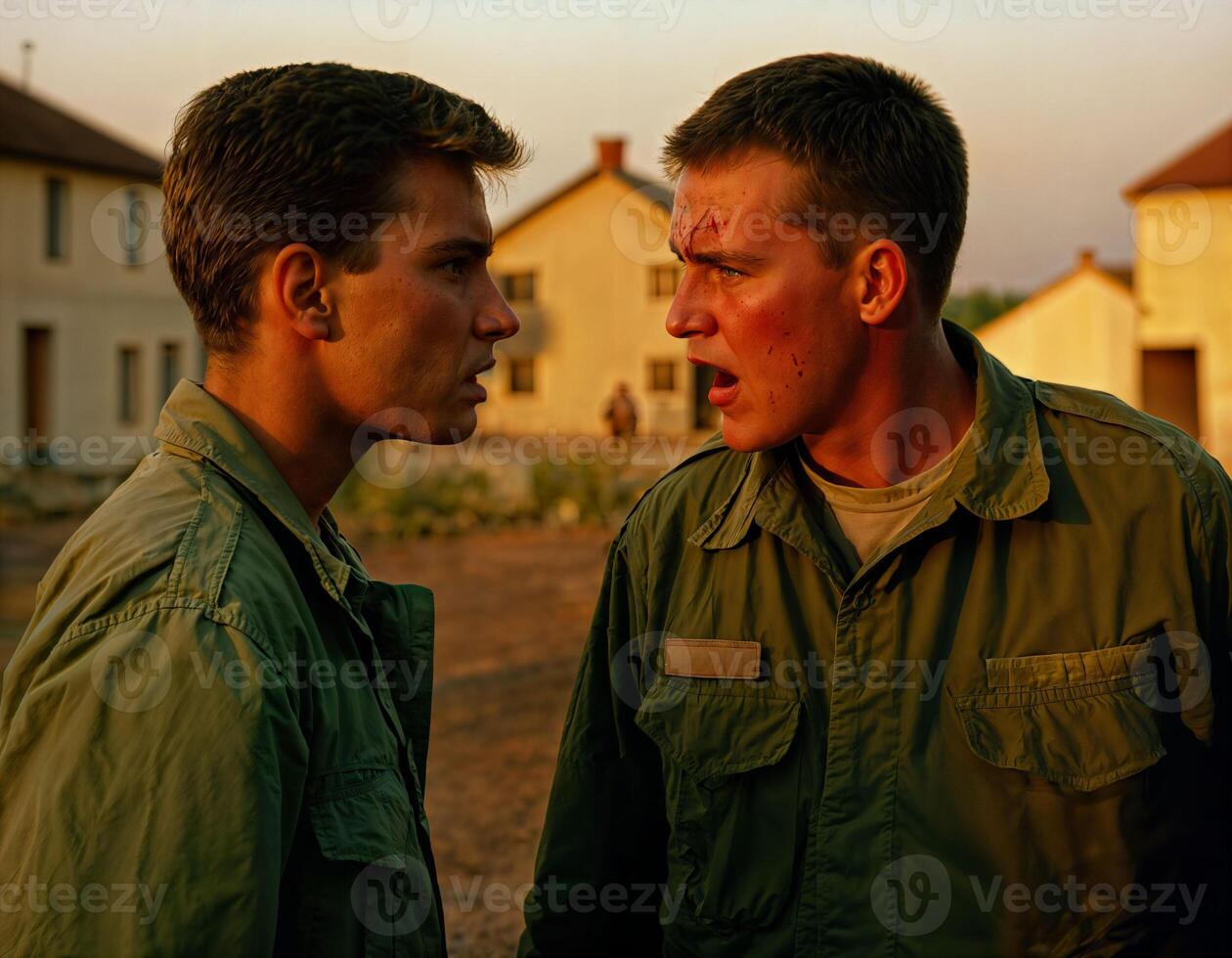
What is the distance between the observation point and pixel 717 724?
3232 mm

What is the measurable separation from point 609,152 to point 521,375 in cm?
748

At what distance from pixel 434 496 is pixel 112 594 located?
17347mm

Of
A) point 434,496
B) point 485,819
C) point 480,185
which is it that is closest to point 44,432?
point 434,496

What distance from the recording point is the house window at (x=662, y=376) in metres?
41.5

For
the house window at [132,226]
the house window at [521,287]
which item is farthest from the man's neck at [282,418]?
the house window at [521,287]

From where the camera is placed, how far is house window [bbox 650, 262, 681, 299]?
41025 mm

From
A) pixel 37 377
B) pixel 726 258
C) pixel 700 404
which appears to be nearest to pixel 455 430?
pixel 726 258

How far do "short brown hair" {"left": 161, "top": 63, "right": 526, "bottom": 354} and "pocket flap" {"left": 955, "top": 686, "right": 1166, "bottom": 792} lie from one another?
1.67 m

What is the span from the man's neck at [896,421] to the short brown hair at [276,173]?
115 centimetres

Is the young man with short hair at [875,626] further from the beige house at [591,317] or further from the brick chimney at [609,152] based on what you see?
the brick chimney at [609,152]

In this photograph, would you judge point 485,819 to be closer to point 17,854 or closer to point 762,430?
point 762,430

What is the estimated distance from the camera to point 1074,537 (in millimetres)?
3035

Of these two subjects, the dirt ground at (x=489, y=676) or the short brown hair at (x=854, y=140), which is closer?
the short brown hair at (x=854, y=140)

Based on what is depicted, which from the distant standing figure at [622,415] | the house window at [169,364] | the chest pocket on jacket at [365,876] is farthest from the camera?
the house window at [169,364]
